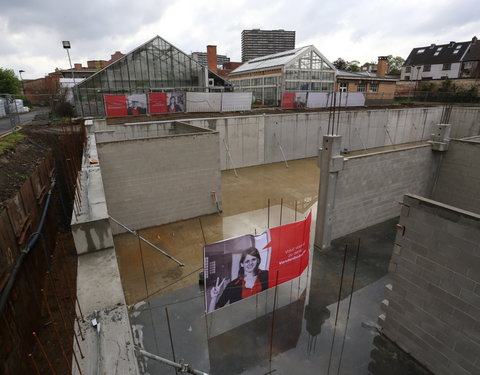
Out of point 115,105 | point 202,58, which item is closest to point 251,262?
point 115,105

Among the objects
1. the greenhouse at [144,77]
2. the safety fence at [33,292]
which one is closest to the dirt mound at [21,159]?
the safety fence at [33,292]

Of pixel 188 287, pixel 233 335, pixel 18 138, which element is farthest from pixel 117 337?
pixel 18 138

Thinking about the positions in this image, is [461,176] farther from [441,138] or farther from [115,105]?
[115,105]

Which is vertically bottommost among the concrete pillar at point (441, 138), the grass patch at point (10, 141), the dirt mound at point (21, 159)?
the dirt mound at point (21, 159)

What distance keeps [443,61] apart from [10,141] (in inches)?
2566

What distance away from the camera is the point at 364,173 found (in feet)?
32.2

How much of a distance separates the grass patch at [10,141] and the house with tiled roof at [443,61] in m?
55.0

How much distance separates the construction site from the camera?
4.69m

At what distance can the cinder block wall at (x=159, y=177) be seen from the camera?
10422 millimetres

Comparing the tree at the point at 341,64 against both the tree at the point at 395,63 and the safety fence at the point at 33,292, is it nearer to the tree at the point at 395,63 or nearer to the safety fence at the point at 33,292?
the tree at the point at 395,63

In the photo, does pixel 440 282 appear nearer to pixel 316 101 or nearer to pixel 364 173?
pixel 364 173

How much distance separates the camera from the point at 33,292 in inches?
236

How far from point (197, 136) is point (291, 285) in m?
6.74

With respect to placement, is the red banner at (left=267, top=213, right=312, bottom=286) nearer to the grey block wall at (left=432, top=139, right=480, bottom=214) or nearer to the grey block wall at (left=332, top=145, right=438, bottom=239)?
the grey block wall at (left=332, top=145, right=438, bottom=239)
